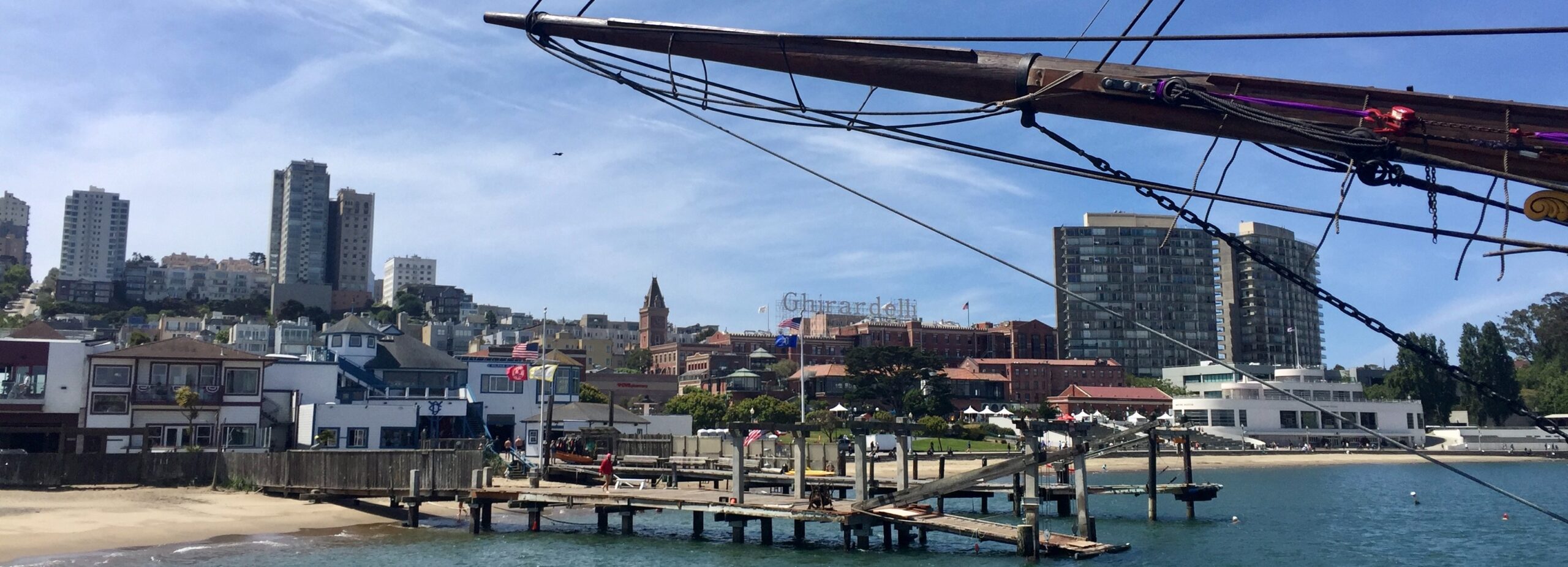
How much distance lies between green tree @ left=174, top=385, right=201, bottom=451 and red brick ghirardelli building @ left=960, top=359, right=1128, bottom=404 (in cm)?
10662

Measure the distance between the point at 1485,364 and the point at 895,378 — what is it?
68.9 meters

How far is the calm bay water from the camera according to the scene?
3022 centimetres

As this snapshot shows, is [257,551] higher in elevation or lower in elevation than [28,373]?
lower

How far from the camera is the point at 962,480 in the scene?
94.9ft

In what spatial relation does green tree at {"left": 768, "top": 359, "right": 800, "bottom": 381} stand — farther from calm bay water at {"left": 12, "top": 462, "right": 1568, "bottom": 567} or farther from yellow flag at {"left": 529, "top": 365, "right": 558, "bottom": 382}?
calm bay water at {"left": 12, "top": 462, "right": 1568, "bottom": 567}

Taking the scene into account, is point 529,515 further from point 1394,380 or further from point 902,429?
point 1394,380

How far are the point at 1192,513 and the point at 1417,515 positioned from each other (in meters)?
13.3

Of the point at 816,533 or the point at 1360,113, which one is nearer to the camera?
the point at 1360,113

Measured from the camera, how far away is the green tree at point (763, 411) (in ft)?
315

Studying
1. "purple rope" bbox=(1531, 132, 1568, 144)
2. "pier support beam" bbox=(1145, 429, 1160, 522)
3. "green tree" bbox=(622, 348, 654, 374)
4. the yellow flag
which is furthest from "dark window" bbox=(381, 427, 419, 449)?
"green tree" bbox=(622, 348, 654, 374)

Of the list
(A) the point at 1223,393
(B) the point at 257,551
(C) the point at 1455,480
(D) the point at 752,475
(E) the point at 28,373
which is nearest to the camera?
(B) the point at 257,551

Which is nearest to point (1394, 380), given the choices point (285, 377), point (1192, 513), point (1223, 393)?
point (1223, 393)

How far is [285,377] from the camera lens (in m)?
58.4

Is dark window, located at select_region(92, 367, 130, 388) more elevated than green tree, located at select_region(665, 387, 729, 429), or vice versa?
dark window, located at select_region(92, 367, 130, 388)
